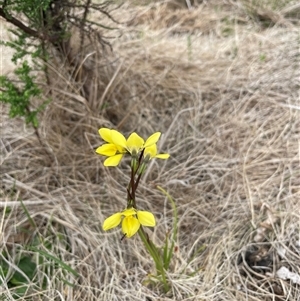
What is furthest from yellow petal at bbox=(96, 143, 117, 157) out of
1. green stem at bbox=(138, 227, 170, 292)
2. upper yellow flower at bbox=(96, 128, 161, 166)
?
green stem at bbox=(138, 227, 170, 292)

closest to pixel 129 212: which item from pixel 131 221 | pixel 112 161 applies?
pixel 131 221

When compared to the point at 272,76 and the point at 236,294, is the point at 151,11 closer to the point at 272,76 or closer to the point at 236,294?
the point at 272,76

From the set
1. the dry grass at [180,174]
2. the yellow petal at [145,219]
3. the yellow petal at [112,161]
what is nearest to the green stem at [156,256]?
the dry grass at [180,174]

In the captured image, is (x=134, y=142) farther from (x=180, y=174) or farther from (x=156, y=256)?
(x=180, y=174)

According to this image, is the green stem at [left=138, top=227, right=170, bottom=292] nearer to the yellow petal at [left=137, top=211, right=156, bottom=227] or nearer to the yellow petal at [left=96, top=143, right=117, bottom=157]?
the yellow petal at [left=137, top=211, right=156, bottom=227]

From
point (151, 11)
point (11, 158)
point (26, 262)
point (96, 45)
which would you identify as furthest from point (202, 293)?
point (151, 11)
